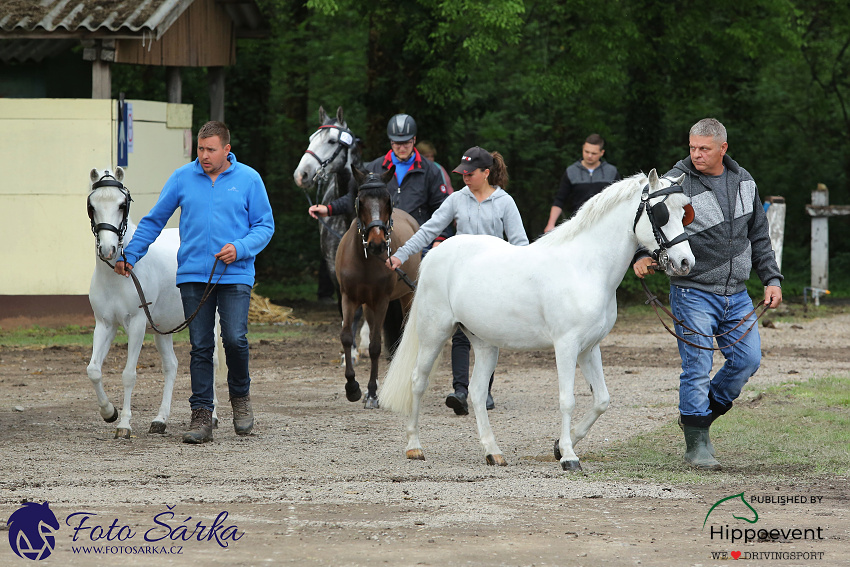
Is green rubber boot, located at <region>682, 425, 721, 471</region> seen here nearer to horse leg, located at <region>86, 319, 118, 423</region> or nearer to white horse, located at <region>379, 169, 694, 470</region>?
white horse, located at <region>379, 169, 694, 470</region>

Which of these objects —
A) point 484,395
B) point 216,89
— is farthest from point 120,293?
point 216,89

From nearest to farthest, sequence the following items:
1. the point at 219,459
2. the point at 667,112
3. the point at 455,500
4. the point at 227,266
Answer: the point at 455,500, the point at 219,459, the point at 227,266, the point at 667,112

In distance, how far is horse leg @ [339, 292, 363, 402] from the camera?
9.14 meters

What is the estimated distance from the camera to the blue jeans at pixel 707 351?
6.68m

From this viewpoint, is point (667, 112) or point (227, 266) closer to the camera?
point (227, 266)

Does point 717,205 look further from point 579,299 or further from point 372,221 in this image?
point 372,221

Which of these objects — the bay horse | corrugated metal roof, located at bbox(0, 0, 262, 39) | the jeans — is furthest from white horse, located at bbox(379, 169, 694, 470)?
corrugated metal roof, located at bbox(0, 0, 262, 39)

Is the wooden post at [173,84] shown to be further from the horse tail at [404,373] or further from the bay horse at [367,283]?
the horse tail at [404,373]

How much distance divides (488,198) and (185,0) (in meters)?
7.85

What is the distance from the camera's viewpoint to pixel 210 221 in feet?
25.0

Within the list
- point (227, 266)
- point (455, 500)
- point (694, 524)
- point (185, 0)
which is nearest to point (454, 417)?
point (227, 266)

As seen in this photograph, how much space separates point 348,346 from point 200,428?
1.98 m

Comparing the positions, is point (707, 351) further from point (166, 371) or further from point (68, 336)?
point (68, 336)

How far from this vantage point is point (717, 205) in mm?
6691
